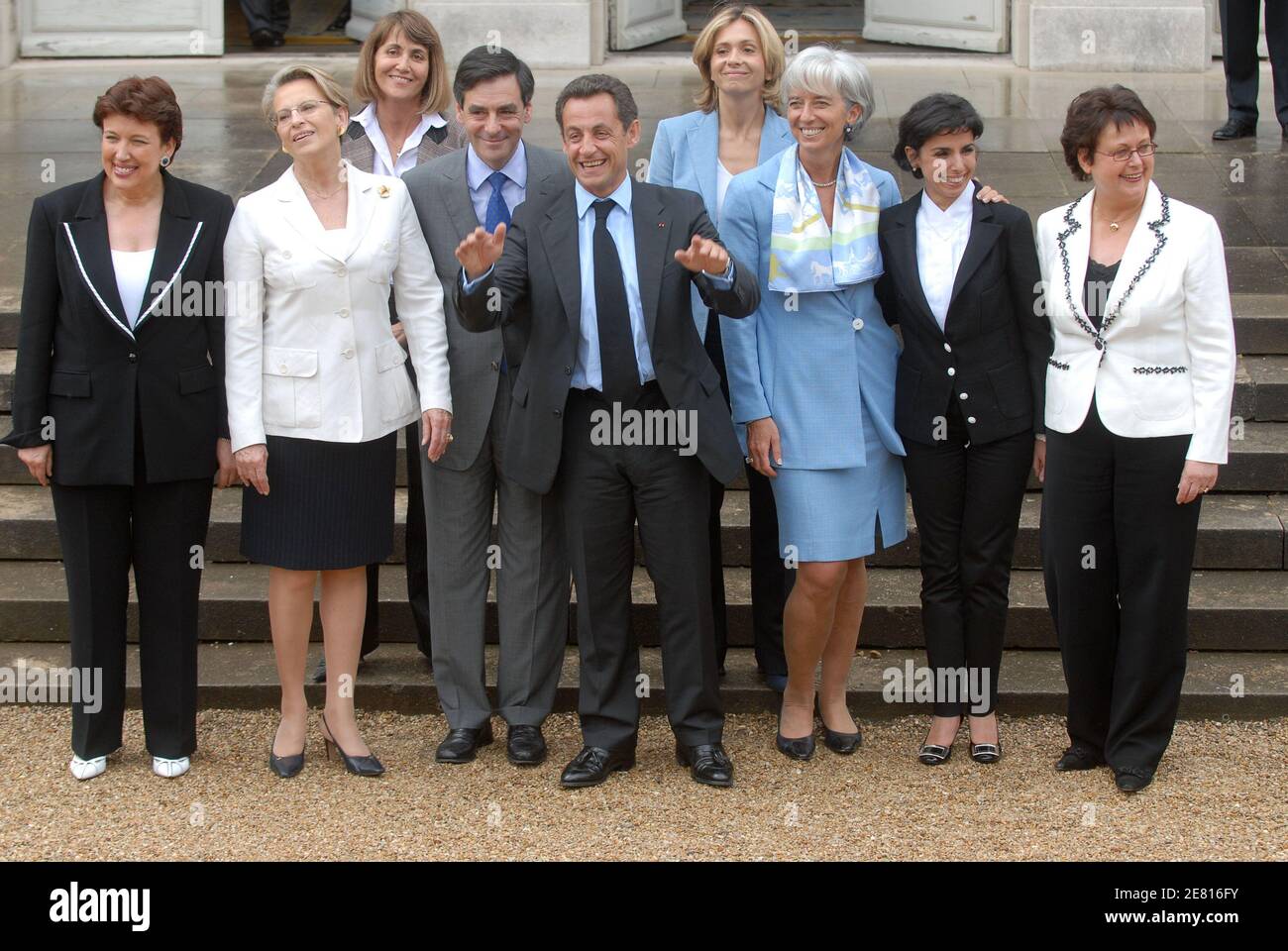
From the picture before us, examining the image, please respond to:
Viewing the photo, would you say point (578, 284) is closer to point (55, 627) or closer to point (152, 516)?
point (152, 516)

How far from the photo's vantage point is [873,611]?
596 cm

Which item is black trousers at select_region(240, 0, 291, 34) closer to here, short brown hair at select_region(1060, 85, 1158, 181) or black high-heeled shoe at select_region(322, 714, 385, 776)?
black high-heeled shoe at select_region(322, 714, 385, 776)

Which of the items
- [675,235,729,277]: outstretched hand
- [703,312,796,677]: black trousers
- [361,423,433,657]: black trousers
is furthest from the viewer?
[361,423,433,657]: black trousers

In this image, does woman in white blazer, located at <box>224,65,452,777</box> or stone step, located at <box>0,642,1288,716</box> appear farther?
stone step, located at <box>0,642,1288,716</box>

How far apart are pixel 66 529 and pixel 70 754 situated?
2.51 ft

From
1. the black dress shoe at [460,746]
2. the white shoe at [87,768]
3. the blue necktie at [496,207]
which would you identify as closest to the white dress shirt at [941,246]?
the blue necktie at [496,207]

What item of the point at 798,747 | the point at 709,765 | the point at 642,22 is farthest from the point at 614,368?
the point at 642,22

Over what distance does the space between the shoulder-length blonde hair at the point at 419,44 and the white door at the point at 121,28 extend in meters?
7.14

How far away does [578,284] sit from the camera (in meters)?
4.86

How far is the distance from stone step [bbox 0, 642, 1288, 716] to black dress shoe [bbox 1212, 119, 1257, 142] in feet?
14.4

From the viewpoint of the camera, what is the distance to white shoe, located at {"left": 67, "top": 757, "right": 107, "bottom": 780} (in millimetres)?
5191

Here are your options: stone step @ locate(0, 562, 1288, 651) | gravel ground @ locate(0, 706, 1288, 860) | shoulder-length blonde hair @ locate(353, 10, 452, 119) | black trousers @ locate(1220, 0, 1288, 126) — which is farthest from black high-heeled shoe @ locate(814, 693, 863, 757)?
black trousers @ locate(1220, 0, 1288, 126)

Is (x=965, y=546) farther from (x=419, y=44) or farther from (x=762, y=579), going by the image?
(x=419, y=44)

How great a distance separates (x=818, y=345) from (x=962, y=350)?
1.37ft
